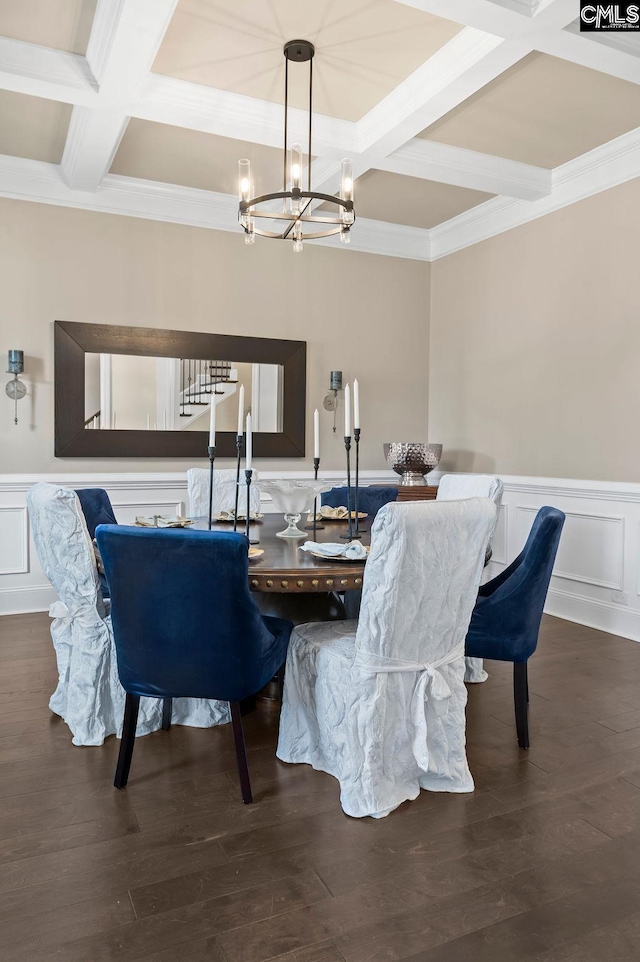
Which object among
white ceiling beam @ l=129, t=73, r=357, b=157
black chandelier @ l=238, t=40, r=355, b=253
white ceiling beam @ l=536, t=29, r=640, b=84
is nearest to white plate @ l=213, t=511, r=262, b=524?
black chandelier @ l=238, t=40, r=355, b=253

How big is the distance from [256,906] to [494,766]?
1.03 m

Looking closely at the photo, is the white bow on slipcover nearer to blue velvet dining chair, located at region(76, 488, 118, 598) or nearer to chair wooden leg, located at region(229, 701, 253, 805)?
chair wooden leg, located at region(229, 701, 253, 805)

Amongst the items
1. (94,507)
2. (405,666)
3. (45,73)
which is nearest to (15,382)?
(94,507)

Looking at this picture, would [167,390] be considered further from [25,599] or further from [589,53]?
[589,53]

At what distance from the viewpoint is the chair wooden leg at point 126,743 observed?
2047mm

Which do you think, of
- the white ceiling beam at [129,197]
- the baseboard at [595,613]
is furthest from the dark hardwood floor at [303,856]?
the white ceiling beam at [129,197]

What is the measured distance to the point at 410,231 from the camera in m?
5.26

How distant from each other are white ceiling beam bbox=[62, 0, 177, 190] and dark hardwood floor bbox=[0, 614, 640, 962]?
270 centimetres

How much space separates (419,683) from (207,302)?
345cm

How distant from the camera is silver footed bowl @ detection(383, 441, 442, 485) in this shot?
190 inches

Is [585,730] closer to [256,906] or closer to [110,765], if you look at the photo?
[256,906]

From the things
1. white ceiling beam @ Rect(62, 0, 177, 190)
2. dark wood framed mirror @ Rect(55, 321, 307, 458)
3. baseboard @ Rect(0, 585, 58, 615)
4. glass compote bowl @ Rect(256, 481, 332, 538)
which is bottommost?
baseboard @ Rect(0, 585, 58, 615)

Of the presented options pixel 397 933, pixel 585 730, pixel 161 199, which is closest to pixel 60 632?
pixel 397 933

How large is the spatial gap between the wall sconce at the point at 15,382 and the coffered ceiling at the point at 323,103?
1.03 meters
